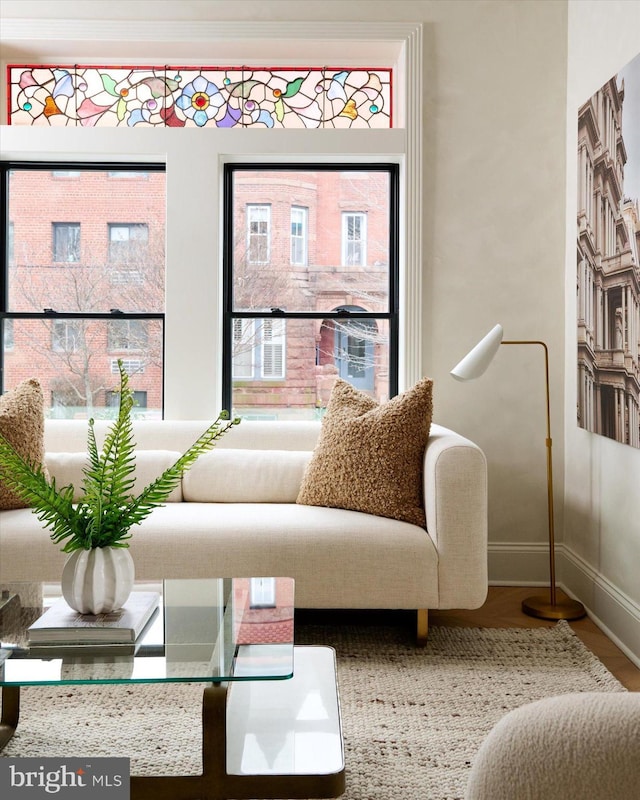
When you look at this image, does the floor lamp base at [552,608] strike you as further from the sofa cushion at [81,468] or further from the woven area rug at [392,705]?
the sofa cushion at [81,468]

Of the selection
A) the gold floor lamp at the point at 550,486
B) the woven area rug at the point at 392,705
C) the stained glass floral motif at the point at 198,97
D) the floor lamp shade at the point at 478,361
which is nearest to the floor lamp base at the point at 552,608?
the gold floor lamp at the point at 550,486

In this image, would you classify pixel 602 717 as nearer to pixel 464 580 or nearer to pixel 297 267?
pixel 464 580

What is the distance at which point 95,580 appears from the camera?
6.03 ft

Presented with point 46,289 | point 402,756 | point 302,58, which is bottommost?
point 402,756

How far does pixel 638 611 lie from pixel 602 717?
88.3 inches

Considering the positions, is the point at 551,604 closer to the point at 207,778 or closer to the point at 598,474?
the point at 598,474

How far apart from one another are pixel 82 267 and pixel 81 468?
1203 mm

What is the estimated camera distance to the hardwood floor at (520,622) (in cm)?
271

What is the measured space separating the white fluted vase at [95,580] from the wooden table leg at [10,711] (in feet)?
1.43

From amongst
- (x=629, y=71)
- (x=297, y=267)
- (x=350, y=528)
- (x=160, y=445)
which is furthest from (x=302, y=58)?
(x=350, y=528)

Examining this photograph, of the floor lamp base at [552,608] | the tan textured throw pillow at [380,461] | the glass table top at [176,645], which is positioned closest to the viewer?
the glass table top at [176,645]

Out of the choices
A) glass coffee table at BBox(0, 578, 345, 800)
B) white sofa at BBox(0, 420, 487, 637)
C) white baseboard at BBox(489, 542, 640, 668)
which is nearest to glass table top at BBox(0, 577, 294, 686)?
glass coffee table at BBox(0, 578, 345, 800)

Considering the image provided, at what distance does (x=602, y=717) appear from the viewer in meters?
0.81

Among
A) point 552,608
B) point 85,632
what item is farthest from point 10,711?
point 552,608
